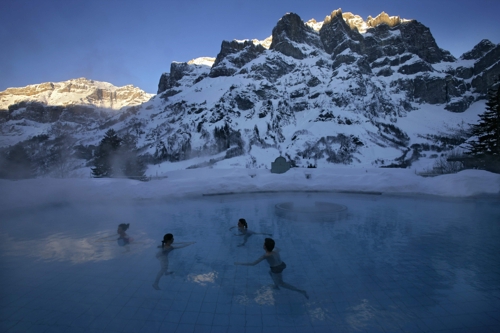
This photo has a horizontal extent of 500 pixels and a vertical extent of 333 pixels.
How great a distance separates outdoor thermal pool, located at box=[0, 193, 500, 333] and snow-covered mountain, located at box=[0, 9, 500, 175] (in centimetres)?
3173

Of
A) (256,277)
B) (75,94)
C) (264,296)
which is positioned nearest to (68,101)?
(75,94)

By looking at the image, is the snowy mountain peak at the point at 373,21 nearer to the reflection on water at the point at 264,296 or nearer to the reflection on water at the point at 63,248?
the reflection on water at the point at 63,248

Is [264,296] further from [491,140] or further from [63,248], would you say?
[491,140]

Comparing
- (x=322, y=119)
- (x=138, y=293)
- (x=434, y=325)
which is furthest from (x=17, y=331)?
(x=322, y=119)

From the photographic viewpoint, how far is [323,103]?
185 ft

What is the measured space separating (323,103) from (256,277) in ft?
184

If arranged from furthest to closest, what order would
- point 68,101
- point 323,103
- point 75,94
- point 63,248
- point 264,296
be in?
point 75,94, point 68,101, point 323,103, point 63,248, point 264,296

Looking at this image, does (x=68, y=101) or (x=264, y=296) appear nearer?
(x=264, y=296)

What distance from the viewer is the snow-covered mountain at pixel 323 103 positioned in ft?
151

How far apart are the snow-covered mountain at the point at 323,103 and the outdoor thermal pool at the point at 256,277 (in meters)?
31.7

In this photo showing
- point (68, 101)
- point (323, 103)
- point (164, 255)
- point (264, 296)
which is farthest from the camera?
point (68, 101)

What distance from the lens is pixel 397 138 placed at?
4994cm

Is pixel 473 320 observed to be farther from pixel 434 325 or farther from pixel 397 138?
pixel 397 138

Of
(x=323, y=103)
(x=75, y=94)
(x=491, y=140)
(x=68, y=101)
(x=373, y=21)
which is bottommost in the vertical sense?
(x=491, y=140)
